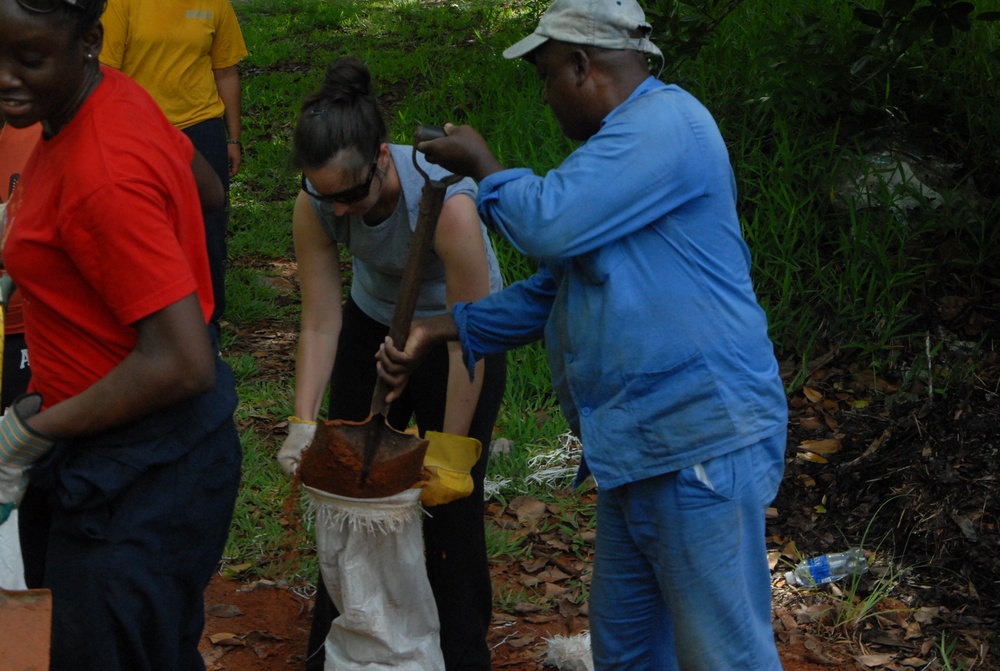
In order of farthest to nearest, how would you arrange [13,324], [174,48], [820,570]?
[174,48] → [820,570] → [13,324]

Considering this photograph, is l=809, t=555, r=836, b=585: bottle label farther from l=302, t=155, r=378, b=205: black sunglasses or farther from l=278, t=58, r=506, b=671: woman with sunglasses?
l=302, t=155, r=378, b=205: black sunglasses

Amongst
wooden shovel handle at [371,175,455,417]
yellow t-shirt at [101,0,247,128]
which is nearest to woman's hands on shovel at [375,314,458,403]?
wooden shovel handle at [371,175,455,417]

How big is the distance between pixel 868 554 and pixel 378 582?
6.35 ft

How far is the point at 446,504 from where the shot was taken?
A: 119 inches

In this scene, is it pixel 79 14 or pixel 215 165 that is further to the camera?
pixel 215 165

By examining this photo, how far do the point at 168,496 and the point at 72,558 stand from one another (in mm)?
202

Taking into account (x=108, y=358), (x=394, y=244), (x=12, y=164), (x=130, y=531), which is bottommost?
(x=130, y=531)

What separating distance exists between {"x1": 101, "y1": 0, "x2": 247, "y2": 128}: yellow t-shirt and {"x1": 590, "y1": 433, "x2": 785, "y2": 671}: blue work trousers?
3.44m

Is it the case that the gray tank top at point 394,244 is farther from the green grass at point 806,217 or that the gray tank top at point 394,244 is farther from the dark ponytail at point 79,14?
the green grass at point 806,217

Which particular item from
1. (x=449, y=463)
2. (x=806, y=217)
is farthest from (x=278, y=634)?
(x=806, y=217)

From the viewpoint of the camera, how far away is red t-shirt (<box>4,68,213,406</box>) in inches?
73.8

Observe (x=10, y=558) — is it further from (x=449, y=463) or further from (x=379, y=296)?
(x=379, y=296)

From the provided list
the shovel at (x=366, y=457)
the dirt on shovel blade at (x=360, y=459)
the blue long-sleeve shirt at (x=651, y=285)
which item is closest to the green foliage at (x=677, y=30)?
the shovel at (x=366, y=457)

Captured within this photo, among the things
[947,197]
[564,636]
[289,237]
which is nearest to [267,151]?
[289,237]
